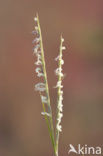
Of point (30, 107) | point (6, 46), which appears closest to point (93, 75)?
point (30, 107)

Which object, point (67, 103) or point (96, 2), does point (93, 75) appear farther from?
point (96, 2)

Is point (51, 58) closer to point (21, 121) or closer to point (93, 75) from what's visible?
point (93, 75)

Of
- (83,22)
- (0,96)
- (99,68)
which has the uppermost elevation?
(83,22)

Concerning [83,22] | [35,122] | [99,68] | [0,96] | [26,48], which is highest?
[83,22]

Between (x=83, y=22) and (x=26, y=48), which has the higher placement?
(x=83, y=22)

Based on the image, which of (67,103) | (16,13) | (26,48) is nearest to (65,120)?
(67,103)

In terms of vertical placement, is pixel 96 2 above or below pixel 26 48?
above
